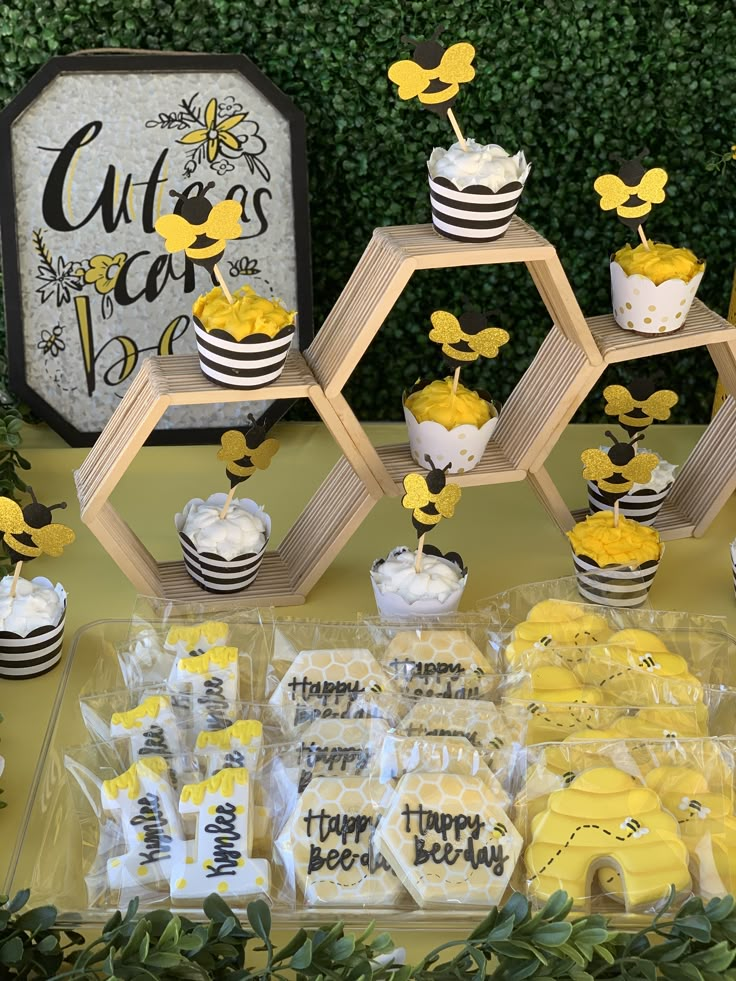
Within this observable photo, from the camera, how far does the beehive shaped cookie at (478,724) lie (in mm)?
1351

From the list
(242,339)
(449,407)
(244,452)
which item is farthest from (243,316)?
(449,407)

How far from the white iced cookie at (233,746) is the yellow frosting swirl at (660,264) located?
33.2 inches

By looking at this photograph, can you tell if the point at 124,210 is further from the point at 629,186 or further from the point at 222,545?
the point at 629,186

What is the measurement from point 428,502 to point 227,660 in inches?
13.1

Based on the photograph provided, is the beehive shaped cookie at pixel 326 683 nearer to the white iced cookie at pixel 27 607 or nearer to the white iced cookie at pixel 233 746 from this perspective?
the white iced cookie at pixel 233 746

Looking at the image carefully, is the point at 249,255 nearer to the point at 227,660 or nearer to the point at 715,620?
the point at 227,660

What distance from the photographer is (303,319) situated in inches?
82.7

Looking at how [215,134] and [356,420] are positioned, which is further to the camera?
[215,134]

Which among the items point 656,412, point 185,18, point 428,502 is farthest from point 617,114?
point 428,502

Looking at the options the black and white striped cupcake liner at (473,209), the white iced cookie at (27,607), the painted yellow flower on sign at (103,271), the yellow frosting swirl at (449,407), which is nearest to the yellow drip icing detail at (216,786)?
the white iced cookie at (27,607)

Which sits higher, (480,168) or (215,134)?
(480,168)

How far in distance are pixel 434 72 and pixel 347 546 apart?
73 cm

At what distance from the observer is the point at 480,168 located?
154cm

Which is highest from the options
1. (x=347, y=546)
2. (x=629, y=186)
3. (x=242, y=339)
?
(x=629, y=186)
